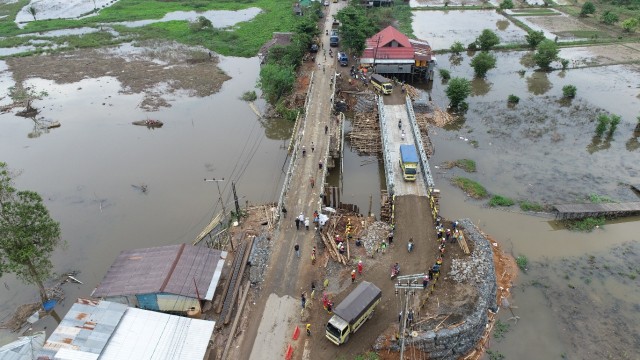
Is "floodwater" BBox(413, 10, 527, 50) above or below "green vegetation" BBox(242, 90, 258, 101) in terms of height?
above

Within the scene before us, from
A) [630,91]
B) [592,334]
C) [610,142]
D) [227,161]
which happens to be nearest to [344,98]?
[227,161]

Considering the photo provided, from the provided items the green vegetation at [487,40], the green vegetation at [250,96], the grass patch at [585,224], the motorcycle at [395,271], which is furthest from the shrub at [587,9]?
the motorcycle at [395,271]

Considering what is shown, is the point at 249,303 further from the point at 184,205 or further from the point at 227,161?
the point at 227,161

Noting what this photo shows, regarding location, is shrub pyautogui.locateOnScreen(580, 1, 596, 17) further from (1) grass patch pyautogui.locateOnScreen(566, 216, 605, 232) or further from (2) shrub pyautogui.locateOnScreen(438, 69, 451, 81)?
(1) grass patch pyautogui.locateOnScreen(566, 216, 605, 232)

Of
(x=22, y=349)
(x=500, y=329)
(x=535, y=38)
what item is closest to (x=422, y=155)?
(x=500, y=329)

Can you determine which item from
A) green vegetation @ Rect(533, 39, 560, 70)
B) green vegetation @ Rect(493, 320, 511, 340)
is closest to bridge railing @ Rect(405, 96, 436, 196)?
green vegetation @ Rect(493, 320, 511, 340)

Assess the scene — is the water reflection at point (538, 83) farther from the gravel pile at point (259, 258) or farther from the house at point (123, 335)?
the house at point (123, 335)

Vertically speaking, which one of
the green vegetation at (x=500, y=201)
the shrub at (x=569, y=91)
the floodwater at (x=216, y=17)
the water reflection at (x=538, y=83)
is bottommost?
the green vegetation at (x=500, y=201)
